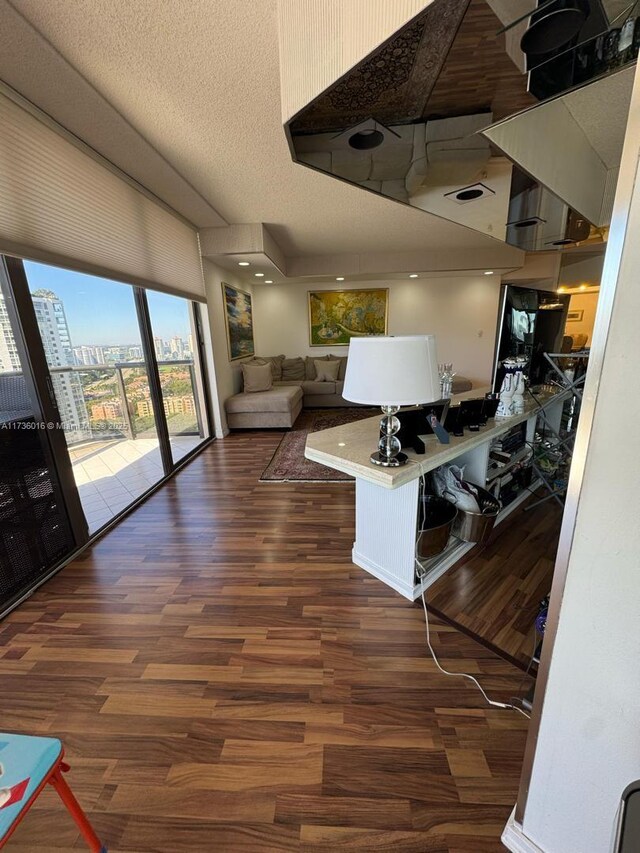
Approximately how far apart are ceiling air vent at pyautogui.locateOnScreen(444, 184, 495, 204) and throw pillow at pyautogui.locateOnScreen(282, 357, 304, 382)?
16.4 ft

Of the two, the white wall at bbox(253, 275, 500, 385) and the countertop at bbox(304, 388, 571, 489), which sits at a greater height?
the white wall at bbox(253, 275, 500, 385)

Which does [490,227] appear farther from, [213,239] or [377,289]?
[377,289]

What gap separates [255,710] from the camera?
1197mm

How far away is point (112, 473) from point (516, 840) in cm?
310

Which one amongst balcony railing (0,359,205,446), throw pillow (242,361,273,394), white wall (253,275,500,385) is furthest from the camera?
white wall (253,275,500,385)

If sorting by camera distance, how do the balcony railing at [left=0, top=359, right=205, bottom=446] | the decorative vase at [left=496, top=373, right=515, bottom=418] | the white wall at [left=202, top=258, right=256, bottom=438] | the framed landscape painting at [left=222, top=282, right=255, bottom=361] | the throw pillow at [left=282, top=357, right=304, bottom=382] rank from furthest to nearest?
the throw pillow at [left=282, top=357, right=304, bottom=382], the framed landscape painting at [left=222, top=282, right=255, bottom=361], the white wall at [left=202, top=258, right=256, bottom=438], the decorative vase at [left=496, top=373, right=515, bottom=418], the balcony railing at [left=0, top=359, right=205, bottom=446]

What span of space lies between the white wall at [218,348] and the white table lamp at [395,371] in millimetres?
3435

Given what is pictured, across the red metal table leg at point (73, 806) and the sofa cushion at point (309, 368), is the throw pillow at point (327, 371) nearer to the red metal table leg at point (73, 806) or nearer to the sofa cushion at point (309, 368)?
the sofa cushion at point (309, 368)

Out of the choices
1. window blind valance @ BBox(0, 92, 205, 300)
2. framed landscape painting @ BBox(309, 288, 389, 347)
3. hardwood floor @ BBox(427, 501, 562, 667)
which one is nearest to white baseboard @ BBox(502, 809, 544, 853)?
hardwood floor @ BBox(427, 501, 562, 667)

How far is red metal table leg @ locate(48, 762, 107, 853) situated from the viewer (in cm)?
76

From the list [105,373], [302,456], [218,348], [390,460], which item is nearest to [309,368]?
[218,348]

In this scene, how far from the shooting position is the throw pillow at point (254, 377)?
4.99 metres

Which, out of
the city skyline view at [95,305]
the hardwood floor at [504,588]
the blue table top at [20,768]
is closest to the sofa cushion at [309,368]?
the city skyline view at [95,305]

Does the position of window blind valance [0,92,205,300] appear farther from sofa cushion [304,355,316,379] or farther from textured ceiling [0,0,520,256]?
sofa cushion [304,355,316,379]
